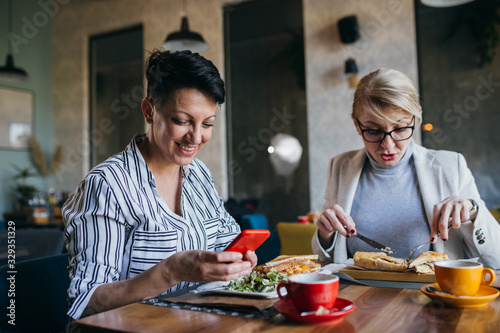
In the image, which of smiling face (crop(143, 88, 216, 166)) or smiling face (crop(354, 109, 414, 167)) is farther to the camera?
smiling face (crop(354, 109, 414, 167))

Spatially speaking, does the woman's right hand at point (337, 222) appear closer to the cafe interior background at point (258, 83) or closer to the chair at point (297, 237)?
the chair at point (297, 237)

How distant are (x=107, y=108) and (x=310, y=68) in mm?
3328

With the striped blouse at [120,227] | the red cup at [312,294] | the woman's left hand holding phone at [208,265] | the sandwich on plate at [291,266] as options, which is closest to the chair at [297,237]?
the striped blouse at [120,227]

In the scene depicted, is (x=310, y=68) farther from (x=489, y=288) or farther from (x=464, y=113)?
(x=489, y=288)

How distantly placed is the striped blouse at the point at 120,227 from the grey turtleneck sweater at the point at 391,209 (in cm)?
65

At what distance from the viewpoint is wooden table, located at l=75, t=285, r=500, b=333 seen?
793mm

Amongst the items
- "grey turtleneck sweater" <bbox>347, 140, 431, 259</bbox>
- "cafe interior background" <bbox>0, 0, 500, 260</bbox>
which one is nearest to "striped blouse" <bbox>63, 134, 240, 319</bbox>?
"grey turtleneck sweater" <bbox>347, 140, 431, 259</bbox>

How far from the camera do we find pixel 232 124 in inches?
220

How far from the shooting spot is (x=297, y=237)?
254cm

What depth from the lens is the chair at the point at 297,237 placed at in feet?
8.16

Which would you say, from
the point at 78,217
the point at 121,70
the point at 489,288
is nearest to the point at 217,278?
the point at 78,217

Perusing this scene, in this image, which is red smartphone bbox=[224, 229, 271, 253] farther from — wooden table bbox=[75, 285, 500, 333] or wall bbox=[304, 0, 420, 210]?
wall bbox=[304, 0, 420, 210]

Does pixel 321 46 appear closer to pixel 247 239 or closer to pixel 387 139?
pixel 387 139

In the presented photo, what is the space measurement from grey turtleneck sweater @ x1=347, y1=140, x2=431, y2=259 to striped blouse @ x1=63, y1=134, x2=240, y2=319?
652mm
